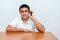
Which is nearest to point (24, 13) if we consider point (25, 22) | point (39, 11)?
point (25, 22)

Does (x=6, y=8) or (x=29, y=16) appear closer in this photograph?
(x=29, y=16)

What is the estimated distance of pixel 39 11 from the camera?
348cm

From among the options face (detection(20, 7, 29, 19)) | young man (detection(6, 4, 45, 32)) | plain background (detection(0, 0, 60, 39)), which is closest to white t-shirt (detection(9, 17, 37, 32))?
young man (detection(6, 4, 45, 32))

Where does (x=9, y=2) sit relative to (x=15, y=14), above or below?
above

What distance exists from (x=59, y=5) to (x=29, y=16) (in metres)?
1.12

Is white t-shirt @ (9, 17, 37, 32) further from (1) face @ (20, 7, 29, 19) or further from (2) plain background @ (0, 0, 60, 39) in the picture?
(2) plain background @ (0, 0, 60, 39)

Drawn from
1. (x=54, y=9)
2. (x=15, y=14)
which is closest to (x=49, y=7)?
(x=54, y=9)

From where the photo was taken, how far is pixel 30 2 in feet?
11.3

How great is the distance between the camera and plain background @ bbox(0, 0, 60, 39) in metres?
3.44

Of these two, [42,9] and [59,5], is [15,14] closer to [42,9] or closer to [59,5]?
[42,9]

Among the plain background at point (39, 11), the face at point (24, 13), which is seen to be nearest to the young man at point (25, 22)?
the face at point (24, 13)

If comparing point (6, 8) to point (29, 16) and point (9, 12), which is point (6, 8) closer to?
point (9, 12)

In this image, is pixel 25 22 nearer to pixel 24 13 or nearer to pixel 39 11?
pixel 24 13

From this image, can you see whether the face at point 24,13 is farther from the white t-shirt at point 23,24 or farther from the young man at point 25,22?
the white t-shirt at point 23,24
